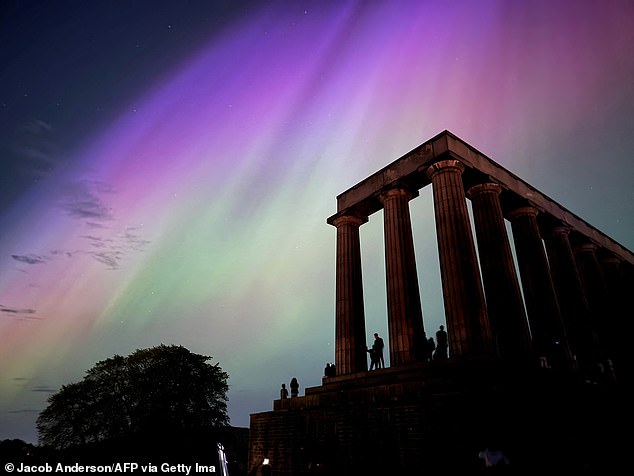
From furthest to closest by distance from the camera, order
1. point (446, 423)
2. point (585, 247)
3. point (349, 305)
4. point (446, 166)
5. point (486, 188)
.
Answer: point (585, 247)
point (349, 305)
point (486, 188)
point (446, 166)
point (446, 423)

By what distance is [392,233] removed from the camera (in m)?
22.4

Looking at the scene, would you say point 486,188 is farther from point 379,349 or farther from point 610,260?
point 610,260

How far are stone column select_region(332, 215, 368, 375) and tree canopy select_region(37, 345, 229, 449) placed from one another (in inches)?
1317

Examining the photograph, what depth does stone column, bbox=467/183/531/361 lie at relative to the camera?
19.6m

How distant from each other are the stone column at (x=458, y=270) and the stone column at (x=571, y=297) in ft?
39.3

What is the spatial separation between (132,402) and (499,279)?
1856 inches

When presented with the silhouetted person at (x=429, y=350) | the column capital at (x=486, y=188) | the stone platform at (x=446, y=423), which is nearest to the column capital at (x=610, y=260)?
the column capital at (x=486, y=188)

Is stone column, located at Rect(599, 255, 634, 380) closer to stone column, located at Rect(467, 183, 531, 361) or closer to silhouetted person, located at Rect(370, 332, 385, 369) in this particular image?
stone column, located at Rect(467, 183, 531, 361)

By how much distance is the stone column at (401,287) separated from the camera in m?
19.6

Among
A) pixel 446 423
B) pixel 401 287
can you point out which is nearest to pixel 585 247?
pixel 401 287

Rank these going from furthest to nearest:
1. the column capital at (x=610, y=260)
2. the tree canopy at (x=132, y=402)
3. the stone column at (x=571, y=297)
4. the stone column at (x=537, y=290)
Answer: the tree canopy at (x=132, y=402), the column capital at (x=610, y=260), the stone column at (x=571, y=297), the stone column at (x=537, y=290)

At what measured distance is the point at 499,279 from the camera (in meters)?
20.7

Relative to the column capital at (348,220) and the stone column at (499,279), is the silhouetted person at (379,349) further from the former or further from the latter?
the column capital at (348,220)

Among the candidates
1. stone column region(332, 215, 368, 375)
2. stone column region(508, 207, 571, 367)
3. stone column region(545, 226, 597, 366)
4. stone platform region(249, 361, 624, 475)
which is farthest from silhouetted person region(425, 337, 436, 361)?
stone column region(545, 226, 597, 366)
